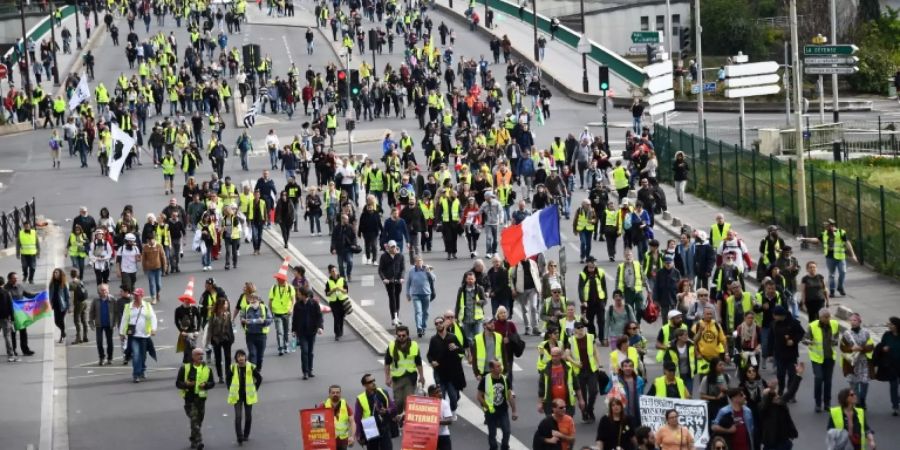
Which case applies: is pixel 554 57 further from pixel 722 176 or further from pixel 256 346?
pixel 256 346

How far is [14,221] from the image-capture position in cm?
4197

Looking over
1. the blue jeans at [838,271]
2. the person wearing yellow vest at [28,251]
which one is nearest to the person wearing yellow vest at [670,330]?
the blue jeans at [838,271]

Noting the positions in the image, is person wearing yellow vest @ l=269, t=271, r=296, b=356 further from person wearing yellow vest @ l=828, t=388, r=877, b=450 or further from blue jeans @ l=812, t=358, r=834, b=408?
person wearing yellow vest @ l=828, t=388, r=877, b=450

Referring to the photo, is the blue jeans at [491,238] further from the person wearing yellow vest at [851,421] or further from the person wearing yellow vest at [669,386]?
the person wearing yellow vest at [851,421]

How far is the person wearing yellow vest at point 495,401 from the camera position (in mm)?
21750

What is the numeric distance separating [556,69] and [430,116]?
47.2 feet

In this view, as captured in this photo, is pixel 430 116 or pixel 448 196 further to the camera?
pixel 430 116

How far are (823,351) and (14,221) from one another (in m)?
23.1

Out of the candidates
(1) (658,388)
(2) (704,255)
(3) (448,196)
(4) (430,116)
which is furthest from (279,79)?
(1) (658,388)

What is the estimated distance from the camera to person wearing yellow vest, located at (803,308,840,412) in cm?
2353

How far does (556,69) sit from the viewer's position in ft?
247

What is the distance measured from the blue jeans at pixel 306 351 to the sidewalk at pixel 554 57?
140ft

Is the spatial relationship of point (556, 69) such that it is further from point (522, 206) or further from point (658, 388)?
point (658, 388)

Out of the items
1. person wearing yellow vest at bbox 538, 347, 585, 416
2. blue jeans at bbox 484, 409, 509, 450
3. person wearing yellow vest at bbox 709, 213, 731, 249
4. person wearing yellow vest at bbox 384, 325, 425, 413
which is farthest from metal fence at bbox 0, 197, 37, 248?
blue jeans at bbox 484, 409, 509, 450
